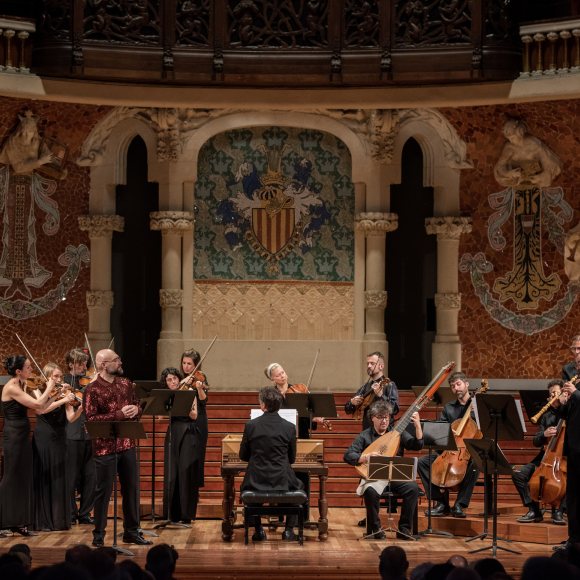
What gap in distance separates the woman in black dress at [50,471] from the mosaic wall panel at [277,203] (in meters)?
4.94

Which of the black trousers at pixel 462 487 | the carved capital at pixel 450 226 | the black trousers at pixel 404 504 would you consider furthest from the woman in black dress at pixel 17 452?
the carved capital at pixel 450 226

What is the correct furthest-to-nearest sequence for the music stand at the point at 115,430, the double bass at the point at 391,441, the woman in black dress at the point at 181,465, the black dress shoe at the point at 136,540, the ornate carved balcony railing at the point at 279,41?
1. the ornate carved balcony railing at the point at 279,41
2. the woman in black dress at the point at 181,465
3. the double bass at the point at 391,441
4. the black dress shoe at the point at 136,540
5. the music stand at the point at 115,430

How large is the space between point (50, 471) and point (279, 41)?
5825 mm

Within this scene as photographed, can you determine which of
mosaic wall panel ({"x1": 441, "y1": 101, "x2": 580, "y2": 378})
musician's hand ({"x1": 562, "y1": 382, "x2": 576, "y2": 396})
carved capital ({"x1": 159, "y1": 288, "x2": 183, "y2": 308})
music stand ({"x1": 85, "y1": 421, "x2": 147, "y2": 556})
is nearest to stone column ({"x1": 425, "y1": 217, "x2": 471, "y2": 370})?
mosaic wall panel ({"x1": 441, "y1": 101, "x2": 580, "y2": 378})

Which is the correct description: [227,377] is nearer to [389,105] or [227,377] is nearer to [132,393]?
[389,105]

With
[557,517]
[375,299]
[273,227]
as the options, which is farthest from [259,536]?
[273,227]

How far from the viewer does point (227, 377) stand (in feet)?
50.6

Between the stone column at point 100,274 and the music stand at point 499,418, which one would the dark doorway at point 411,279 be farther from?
the music stand at point 499,418

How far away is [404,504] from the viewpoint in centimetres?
1093

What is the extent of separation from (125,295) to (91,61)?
314cm

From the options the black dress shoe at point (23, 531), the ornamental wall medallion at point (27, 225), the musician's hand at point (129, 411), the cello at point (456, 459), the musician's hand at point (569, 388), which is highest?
the ornamental wall medallion at point (27, 225)

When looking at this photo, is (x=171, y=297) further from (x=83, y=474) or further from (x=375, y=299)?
(x=83, y=474)

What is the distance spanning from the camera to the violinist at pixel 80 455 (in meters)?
11.6

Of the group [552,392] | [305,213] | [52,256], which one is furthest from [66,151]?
[552,392]
